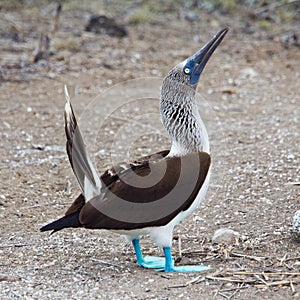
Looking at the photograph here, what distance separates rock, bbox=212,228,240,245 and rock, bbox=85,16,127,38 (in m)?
8.17

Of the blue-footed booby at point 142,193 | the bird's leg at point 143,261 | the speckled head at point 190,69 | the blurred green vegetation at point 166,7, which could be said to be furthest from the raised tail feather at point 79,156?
the blurred green vegetation at point 166,7

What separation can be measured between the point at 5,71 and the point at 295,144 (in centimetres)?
534

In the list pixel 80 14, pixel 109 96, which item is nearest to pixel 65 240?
pixel 109 96

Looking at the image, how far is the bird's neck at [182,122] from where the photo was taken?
4988 millimetres

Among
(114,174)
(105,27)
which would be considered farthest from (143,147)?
(105,27)

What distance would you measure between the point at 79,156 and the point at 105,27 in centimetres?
861

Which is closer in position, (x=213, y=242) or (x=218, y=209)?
(x=213, y=242)

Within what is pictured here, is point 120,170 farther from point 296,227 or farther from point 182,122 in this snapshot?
point 296,227

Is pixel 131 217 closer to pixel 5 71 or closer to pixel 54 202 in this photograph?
pixel 54 202

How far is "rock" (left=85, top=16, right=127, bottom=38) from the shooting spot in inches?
505

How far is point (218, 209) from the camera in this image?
6012 mm

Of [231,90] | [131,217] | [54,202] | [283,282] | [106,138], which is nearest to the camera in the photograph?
[283,282]

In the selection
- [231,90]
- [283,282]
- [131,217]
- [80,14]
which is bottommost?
[283,282]

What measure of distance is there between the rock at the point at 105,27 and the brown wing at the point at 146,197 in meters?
8.41
